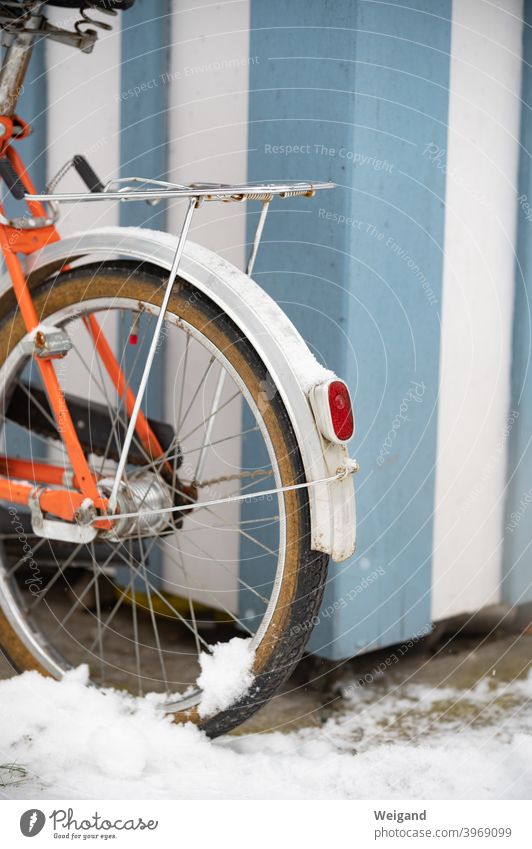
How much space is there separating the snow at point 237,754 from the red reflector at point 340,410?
434 mm

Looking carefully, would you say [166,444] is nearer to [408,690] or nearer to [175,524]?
[175,524]

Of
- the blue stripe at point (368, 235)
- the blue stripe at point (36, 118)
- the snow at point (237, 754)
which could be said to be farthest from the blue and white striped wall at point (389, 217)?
the snow at point (237, 754)

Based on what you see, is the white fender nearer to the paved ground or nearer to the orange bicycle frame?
the orange bicycle frame

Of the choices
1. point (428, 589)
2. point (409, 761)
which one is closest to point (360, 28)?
point (428, 589)

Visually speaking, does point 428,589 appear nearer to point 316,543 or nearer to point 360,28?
point 316,543

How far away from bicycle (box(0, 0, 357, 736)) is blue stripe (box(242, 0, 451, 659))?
145 millimetres

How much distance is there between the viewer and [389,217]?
2090 mm

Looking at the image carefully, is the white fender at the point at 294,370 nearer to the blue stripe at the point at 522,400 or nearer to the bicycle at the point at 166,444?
the bicycle at the point at 166,444

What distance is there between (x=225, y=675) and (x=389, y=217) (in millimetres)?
901

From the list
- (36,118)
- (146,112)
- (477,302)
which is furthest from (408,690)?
(36,118)

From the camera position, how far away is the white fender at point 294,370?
163 cm

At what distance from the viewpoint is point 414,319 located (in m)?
2.17

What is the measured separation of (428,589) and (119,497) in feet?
2.49

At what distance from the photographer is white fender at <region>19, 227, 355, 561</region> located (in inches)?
64.4
